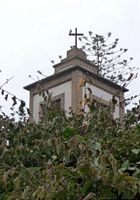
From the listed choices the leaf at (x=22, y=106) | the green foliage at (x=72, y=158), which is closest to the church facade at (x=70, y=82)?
the leaf at (x=22, y=106)

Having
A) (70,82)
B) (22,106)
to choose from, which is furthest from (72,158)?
(70,82)

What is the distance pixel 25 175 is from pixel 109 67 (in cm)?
1977

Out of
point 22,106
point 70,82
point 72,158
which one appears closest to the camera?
point 72,158

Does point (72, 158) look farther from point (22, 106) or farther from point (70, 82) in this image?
point (70, 82)

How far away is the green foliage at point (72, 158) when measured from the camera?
8.92 ft

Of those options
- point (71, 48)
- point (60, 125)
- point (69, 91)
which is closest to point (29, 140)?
point (60, 125)

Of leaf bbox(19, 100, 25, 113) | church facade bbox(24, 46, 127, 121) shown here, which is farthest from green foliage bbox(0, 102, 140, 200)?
church facade bbox(24, 46, 127, 121)

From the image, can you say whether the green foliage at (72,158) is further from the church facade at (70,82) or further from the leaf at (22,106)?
the church facade at (70,82)

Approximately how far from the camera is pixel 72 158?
3.31 m

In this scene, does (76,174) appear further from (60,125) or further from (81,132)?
(60,125)

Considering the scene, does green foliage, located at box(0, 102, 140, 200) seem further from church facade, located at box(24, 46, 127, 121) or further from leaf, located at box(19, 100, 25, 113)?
church facade, located at box(24, 46, 127, 121)

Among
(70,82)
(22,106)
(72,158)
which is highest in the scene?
(70,82)

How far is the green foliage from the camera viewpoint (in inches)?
107

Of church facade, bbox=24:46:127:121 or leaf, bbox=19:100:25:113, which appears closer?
leaf, bbox=19:100:25:113
